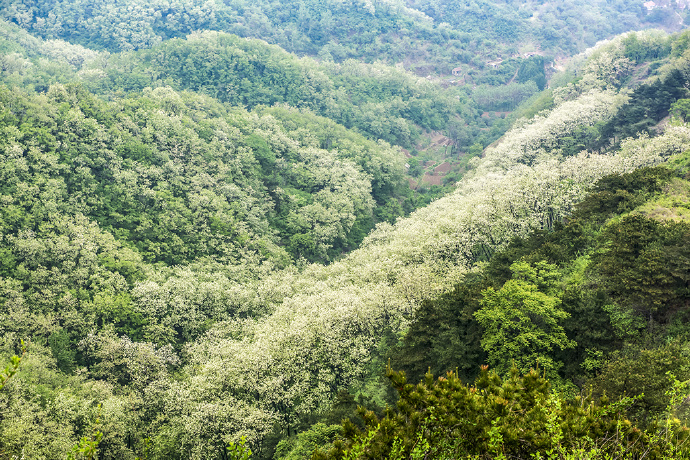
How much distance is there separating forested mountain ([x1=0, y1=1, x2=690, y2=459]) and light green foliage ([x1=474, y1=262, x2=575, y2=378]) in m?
0.23

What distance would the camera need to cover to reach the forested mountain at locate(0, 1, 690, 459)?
22.9 meters

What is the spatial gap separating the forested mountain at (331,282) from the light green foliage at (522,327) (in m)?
0.23

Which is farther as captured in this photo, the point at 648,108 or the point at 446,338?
the point at 648,108

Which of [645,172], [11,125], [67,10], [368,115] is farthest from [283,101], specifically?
[645,172]

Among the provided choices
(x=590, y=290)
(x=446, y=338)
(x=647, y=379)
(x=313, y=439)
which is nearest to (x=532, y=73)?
(x=590, y=290)

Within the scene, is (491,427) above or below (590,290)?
above

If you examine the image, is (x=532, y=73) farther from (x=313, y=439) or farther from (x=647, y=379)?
(x=313, y=439)

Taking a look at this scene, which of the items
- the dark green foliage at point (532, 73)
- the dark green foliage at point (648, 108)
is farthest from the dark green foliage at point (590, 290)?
the dark green foliage at point (532, 73)

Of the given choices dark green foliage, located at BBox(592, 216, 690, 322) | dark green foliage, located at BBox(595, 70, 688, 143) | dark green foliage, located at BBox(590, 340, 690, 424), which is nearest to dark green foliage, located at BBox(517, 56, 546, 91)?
dark green foliage, located at BBox(595, 70, 688, 143)

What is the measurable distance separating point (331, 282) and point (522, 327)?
104 feet

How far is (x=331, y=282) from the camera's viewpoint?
63250 mm

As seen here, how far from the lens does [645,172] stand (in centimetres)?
4991

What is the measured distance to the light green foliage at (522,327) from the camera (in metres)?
34.4

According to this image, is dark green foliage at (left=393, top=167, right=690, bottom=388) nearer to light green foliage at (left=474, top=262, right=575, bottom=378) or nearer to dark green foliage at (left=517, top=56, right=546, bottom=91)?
light green foliage at (left=474, top=262, right=575, bottom=378)
